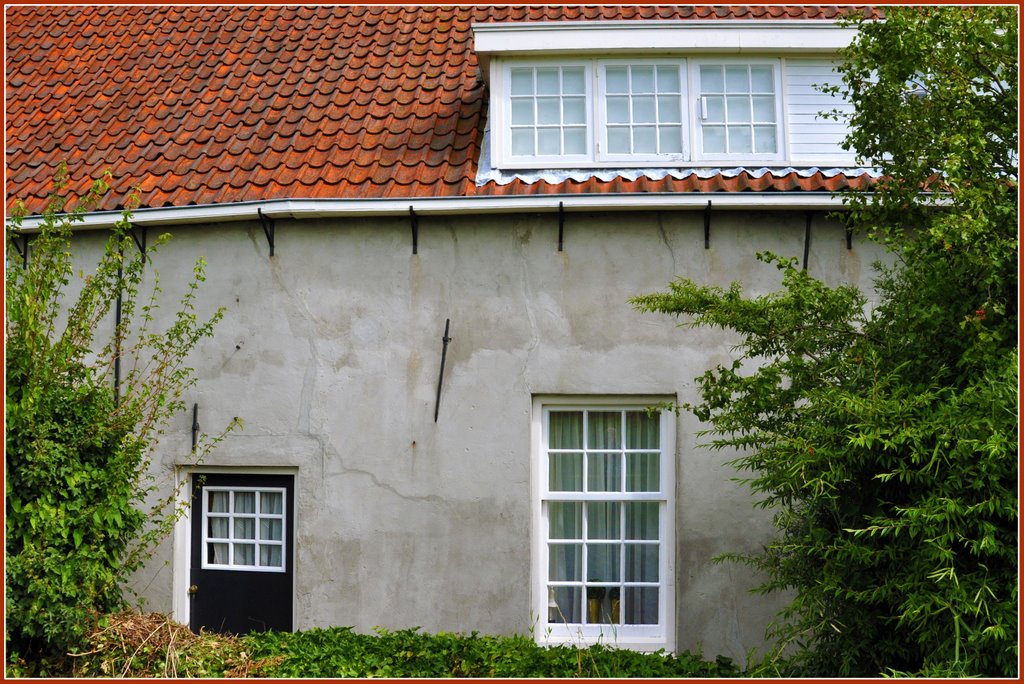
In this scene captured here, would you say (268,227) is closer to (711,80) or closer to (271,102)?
(271,102)

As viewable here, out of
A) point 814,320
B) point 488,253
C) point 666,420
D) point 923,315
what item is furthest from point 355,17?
point 923,315

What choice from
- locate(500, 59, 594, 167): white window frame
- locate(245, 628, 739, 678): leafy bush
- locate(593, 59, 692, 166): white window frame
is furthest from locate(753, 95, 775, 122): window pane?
locate(245, 628, 739, 678): leafy bush

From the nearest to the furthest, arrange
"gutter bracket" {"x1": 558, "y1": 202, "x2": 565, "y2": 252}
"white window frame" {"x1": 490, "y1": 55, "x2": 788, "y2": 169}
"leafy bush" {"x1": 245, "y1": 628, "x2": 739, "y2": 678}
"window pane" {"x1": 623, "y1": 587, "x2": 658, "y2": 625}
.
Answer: "leafy bush" {"x1": 245, "y1": 628, "x2": 739, "y2": 678}, "gutter bracket" {"x1": 558, "y1": 202, "x2": 565, "y2": 252}, "window pane" {"x1": 623, "y1": 587, "x2": 658, "y2": 625}, "white window frame" {"x1": 490, "y1": 55, "x2": 788, "y2": 169}

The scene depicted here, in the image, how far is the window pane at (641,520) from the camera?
8539 mm

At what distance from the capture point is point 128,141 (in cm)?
990

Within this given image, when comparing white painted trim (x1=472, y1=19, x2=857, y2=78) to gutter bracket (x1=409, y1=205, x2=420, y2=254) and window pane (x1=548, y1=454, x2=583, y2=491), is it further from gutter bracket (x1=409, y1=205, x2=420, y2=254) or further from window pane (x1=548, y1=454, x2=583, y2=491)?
window pane (x1=548, y1=454, x2=583, y2=491)

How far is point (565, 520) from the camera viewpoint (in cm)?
861

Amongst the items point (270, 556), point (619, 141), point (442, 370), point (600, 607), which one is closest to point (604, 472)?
point (600, 607)

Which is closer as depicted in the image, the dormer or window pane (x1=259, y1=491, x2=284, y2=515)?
the dormer

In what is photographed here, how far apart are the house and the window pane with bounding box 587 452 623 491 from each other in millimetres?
20

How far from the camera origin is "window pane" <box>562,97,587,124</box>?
900cm

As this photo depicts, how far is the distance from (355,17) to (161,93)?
2363 mm

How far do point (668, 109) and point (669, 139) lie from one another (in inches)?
11.2

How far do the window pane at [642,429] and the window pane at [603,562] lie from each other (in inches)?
36.3
